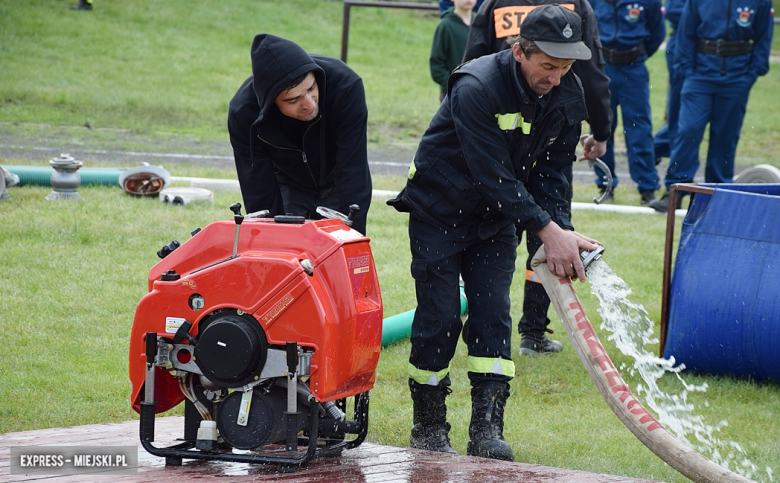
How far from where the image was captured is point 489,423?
12.6 feet

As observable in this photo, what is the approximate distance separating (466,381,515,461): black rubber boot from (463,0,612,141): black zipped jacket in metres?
2.09

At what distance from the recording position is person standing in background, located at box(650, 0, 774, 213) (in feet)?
29.8

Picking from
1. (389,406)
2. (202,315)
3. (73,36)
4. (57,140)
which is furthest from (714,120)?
(73,36)

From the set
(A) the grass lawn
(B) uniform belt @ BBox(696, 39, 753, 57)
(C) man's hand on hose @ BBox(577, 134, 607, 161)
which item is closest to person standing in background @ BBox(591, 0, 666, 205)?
(B) uniform belt @ BBox(696, 39, 753, 57)

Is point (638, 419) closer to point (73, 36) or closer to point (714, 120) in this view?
point (714, 120)

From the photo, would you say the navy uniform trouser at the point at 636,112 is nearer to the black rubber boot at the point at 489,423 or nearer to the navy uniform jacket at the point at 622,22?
the navy uniform jacket at the point at 622,22

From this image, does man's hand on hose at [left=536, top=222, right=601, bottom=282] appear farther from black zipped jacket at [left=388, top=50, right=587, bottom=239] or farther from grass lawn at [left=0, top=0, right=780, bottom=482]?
grass lawn at [left=0, top=0, right=780, bottom=482]

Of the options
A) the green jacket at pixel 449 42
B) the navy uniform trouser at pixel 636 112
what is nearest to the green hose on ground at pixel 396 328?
the green jacket at pixel 449 42

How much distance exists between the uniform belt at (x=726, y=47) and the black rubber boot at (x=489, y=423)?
6.45 metres

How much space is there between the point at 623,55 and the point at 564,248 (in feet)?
21.8

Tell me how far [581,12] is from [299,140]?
2075 millimetres

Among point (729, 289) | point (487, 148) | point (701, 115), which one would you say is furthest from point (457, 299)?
point (701, 115)

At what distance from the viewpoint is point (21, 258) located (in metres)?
6.67

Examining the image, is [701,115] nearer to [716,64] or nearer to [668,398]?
[716,64]
